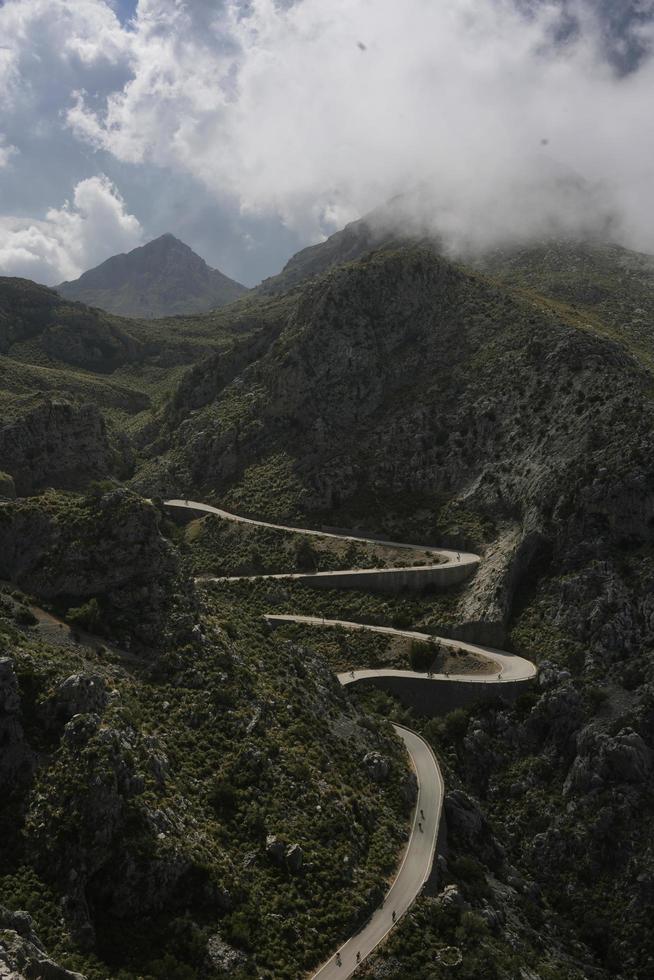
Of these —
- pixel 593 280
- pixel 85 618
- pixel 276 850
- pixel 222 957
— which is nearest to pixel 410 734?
pixel 276 850

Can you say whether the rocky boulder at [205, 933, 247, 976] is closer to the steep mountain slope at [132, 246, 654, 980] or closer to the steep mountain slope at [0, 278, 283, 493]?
the steep mountain slope at [132, 246, 654, 980]

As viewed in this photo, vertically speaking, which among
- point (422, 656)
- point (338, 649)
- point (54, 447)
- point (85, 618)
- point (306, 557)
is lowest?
point (338, 649)

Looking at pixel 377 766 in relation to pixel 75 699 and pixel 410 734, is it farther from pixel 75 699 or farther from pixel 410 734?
pixel 75 699

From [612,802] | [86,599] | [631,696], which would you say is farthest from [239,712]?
[631,696]

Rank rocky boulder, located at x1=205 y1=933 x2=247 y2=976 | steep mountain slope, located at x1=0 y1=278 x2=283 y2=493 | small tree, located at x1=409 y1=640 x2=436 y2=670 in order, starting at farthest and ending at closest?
steep mountain slope, located at x1=0 y1=278 x2=283 y2=493 < small tree, located at x1=409 y1=640 x2=436 y2=670 < rocky boulder, located at x1=205 y1=933 x2=247 y2=976

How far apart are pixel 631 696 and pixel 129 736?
3909 centimetres

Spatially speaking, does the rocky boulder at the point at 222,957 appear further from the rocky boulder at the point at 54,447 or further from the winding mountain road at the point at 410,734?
the rocky boulder at the point at 54,447

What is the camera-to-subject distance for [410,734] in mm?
55438

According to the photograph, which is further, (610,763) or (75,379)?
(75,379)

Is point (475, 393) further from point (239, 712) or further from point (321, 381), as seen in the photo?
point (239, 712)

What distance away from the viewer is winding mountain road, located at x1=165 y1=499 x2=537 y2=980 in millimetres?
32469

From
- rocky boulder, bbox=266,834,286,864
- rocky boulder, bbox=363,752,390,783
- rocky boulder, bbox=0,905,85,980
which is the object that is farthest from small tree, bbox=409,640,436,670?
rocky boulder, bbox=0,905,85,980

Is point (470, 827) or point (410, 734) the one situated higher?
point (410, 734)

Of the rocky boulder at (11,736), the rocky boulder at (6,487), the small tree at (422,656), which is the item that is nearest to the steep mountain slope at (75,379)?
the rocky boulder at (6,487)
